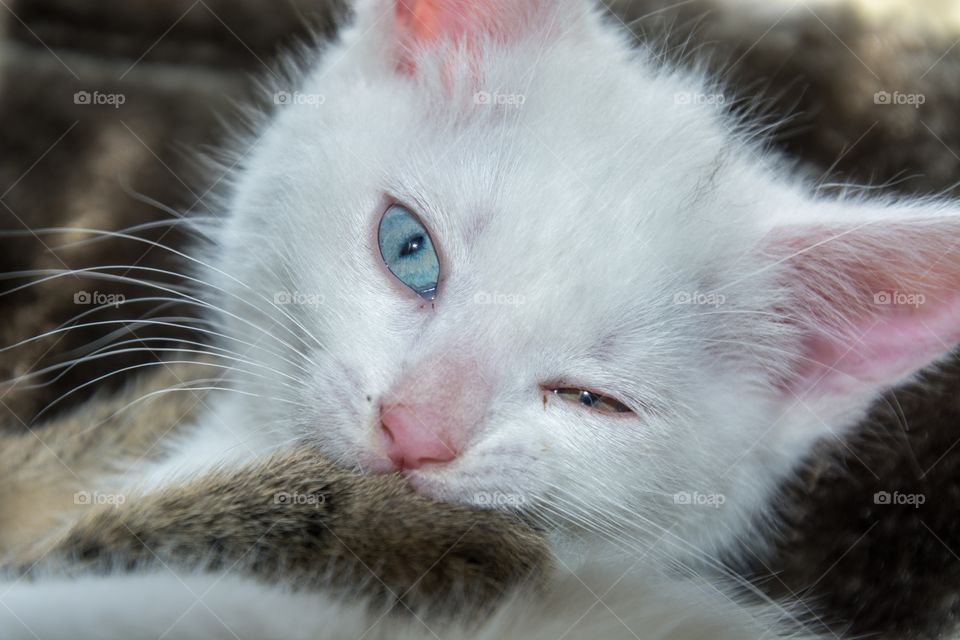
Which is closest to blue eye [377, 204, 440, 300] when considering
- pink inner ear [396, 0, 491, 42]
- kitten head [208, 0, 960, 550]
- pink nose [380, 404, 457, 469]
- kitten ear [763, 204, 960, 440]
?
kitten head [208, 0, 960, 550]

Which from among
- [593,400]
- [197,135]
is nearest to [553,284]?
[593,400]

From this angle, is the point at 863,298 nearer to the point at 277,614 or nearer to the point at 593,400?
the point at 593,400

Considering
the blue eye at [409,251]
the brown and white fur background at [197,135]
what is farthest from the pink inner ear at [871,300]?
the blue eye at [409,251]

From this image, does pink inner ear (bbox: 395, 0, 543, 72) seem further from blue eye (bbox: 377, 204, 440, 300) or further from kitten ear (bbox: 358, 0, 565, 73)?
blue eye (bbox: 377, 204, 440, 300)

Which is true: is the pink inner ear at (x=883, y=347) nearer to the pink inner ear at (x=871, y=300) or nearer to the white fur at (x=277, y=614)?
the pink inner ear at (x=871, y=300)

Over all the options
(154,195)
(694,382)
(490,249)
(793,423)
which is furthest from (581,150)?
(154,195)

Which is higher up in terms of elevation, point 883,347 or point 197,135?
point 197,135

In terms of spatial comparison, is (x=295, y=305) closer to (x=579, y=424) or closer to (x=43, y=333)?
(x=579, y=424)
